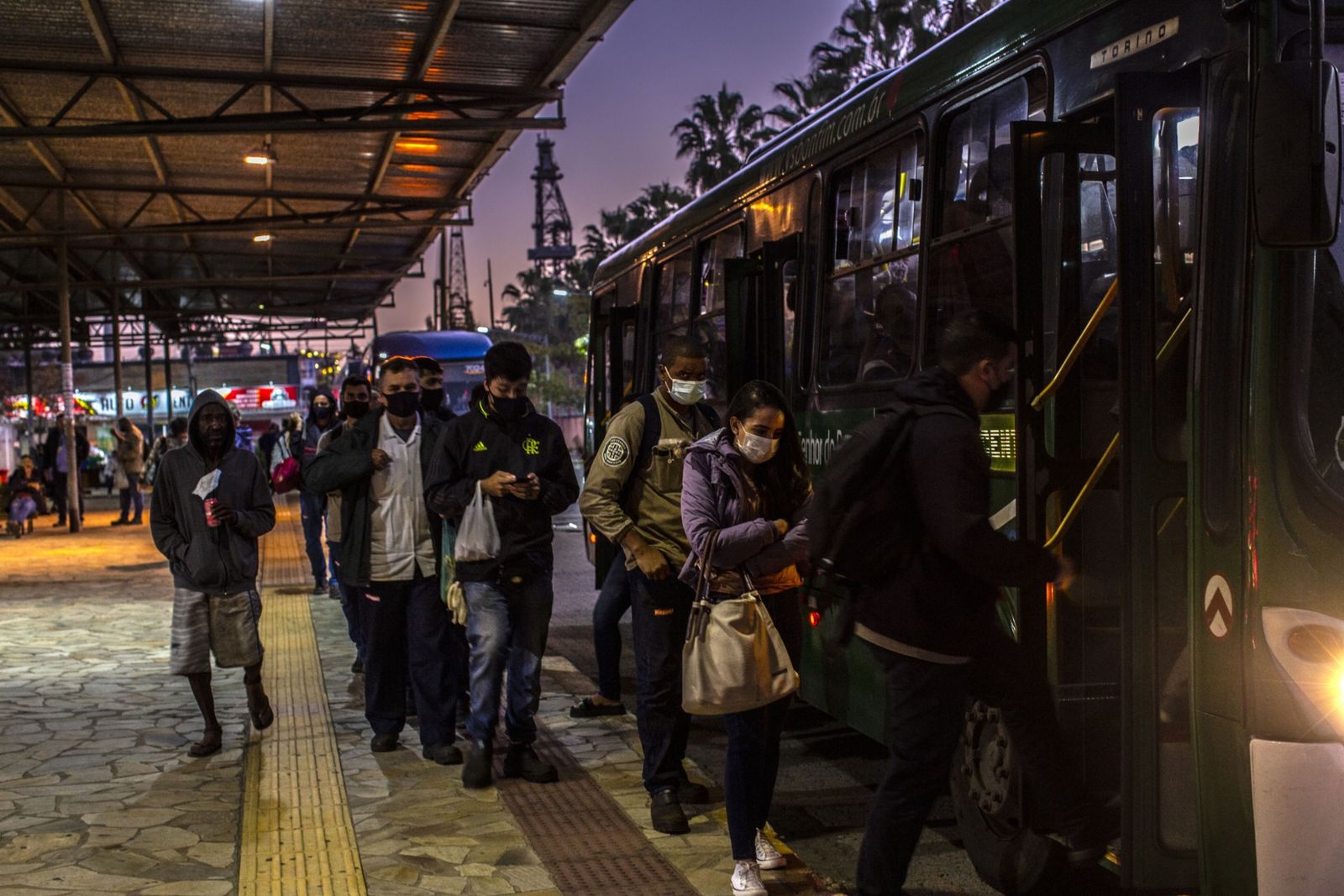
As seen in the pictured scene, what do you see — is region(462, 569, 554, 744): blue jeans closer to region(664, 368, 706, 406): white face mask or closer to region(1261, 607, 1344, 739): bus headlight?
region(664, 368, 706, 406): white face mask

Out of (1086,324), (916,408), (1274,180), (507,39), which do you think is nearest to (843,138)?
(1086,324)

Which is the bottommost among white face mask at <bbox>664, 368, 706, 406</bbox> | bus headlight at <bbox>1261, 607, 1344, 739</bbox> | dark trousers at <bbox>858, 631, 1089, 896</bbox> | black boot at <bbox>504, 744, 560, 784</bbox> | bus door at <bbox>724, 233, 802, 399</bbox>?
black boot at <bbox>504, 744, 560, 784</bbox>

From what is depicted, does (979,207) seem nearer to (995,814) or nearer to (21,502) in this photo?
(995,814)

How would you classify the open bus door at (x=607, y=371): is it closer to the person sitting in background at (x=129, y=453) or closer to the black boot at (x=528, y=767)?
the black boot at (x=528, y=767)

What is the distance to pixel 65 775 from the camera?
691cm

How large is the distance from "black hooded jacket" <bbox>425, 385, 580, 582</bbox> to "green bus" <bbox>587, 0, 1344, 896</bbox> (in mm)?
1553

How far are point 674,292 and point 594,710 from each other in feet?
10.6

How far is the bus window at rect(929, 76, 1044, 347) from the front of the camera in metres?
5.12

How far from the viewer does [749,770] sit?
4953 millimetres

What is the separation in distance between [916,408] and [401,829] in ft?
10.2

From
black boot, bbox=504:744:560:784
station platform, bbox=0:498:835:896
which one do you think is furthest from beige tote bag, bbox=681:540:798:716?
black boot, bbox=504:744:560:784

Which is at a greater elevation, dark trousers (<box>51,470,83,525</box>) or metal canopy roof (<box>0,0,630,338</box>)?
metal canopy roof (<box>0,0,630,338</box>)

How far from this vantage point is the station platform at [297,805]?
17.4 feet

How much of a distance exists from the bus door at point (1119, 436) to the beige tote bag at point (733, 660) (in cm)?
87
